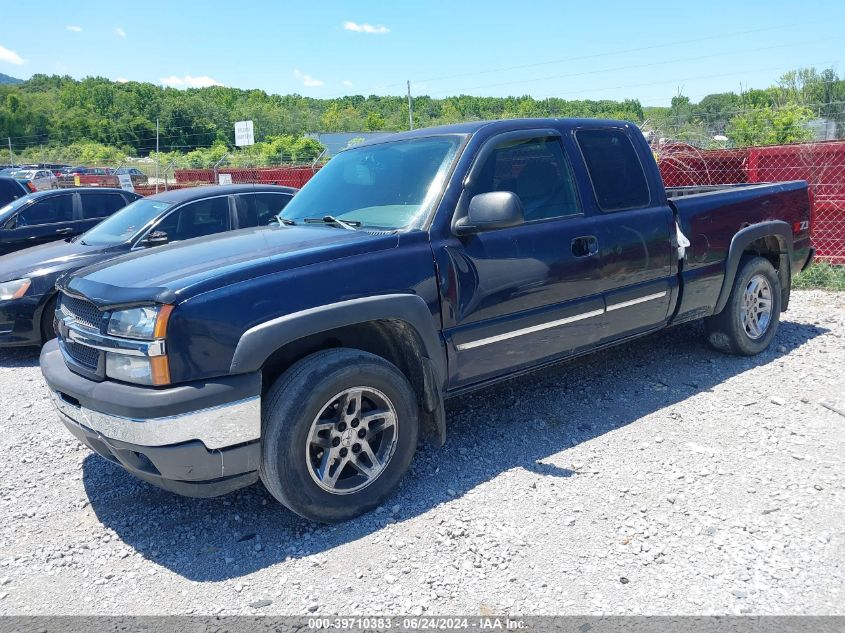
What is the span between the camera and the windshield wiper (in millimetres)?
3760

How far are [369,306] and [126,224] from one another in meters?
5.05

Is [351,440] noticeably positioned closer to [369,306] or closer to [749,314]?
[369,306]

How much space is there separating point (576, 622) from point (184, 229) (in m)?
5.92

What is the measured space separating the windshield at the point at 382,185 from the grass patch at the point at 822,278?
20.7ft

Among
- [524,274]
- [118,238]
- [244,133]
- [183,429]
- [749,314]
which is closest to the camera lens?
[183,429]

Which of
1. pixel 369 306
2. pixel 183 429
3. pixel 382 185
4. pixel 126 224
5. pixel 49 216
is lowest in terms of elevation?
pixel 183 429

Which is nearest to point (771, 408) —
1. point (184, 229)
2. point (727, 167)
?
point (184, 229)

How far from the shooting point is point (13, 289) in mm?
6379

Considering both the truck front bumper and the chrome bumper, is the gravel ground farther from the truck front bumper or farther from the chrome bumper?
the chrome bumper

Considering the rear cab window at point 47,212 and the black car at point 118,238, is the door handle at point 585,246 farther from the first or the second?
the rear cab window at point 47,212

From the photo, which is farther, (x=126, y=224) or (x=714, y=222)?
(x=126, y=224)

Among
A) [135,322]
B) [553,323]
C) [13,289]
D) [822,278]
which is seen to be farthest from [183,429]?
[822,278]

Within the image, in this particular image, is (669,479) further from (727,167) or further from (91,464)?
(727,167)

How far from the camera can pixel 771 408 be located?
4.53 meters
